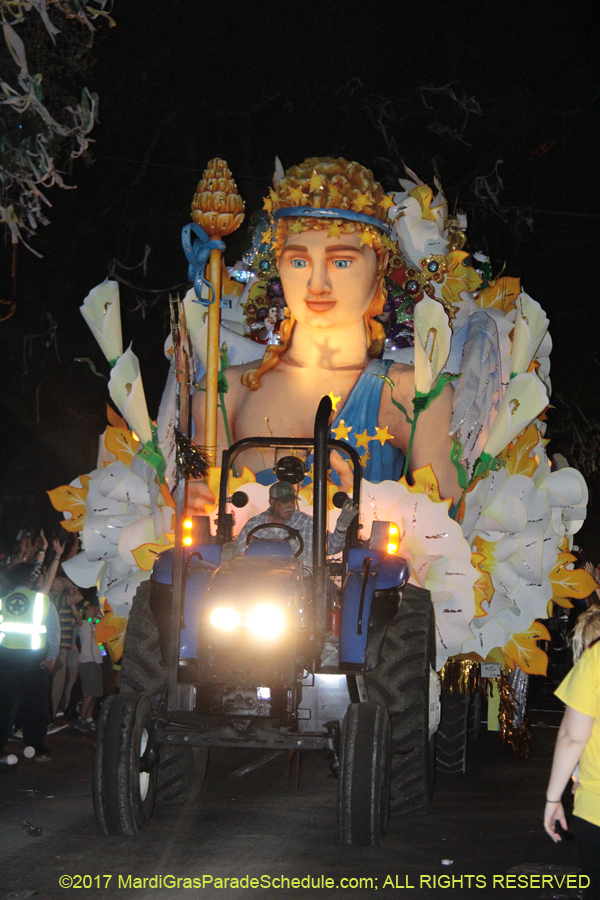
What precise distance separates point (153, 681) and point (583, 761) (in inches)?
141

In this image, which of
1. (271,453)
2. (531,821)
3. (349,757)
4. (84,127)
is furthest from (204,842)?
(84,127)

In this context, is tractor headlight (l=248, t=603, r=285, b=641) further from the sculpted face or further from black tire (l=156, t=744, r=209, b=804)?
the sculpted face

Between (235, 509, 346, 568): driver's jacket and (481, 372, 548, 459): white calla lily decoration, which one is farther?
(481, 372, 548, 459): white calla lily decoration

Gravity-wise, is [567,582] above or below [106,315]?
below

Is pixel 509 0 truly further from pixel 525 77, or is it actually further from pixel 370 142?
pixel 370 142

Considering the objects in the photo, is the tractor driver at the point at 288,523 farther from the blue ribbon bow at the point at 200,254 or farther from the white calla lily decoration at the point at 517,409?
the blue ribbon bow at the point at 200,254

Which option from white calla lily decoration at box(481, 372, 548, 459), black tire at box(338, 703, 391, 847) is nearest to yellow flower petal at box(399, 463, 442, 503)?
white calla lily decoration at box(481, 372, 548, 459)

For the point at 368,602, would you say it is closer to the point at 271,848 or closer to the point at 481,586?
the point at 271,848

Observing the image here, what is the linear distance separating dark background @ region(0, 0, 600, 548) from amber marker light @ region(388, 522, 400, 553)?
400 inches

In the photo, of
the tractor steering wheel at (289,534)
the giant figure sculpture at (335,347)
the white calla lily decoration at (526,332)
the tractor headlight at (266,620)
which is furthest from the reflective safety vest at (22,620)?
the white calla lily decoration at (526,332)

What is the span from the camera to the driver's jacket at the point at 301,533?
7.02 m

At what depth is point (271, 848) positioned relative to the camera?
20.5 ft

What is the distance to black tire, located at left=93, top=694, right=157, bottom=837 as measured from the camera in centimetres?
602

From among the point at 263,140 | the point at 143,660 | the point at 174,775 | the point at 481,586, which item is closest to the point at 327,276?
the point at 481,586
